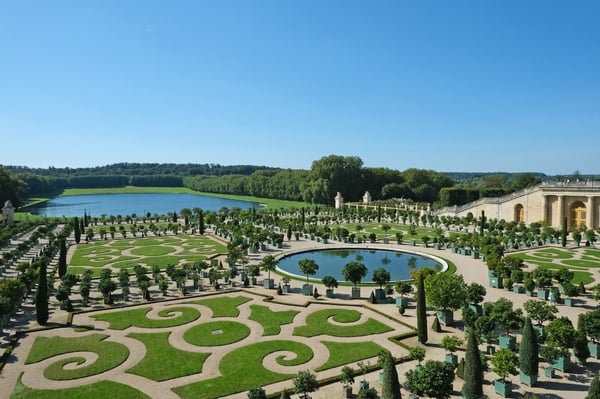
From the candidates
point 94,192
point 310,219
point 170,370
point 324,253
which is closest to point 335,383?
point 170,370

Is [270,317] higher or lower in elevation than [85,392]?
higher

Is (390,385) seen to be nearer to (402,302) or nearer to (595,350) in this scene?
(595,350)

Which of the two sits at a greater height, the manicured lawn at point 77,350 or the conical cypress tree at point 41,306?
the conical cypress tree at point 41,306

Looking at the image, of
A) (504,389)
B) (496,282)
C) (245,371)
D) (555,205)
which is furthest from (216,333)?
(555,205)

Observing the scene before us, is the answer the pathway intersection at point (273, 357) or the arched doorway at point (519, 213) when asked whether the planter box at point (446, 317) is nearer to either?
the pathway intersection at point (273, 357)

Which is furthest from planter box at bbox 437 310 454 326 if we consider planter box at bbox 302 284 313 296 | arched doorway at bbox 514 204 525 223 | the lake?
the lake

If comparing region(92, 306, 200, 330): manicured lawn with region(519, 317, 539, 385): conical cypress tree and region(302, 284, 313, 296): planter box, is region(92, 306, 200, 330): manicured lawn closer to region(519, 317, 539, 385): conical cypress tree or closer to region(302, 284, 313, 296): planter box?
region(302, 284, 313, 296): planter box

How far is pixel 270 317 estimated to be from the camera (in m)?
25.5

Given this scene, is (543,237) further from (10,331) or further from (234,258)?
(10,331)

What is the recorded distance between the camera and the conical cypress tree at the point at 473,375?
15367 mm

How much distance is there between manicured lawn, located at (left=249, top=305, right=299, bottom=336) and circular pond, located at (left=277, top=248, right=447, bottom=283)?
30.9 feet

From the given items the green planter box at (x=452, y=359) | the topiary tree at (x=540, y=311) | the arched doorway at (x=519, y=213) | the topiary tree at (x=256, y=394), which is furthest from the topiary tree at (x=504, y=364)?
the arched doorway at (x=519, y=213)

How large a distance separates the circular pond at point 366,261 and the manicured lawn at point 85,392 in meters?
20.3

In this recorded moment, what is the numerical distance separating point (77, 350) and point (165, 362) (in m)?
4.99
